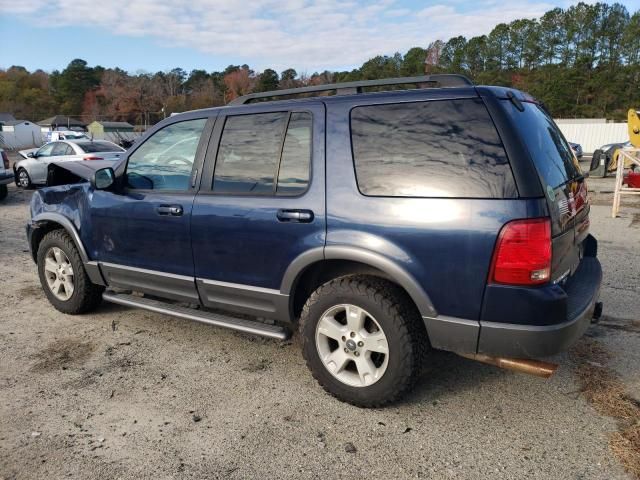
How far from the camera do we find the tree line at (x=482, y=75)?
58719mm

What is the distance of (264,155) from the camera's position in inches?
139

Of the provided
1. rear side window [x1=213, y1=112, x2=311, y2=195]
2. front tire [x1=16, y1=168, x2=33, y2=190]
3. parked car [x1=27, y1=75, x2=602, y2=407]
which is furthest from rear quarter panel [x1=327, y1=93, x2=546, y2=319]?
front tire [x1=16, y1=168, x2=33, y2=190]

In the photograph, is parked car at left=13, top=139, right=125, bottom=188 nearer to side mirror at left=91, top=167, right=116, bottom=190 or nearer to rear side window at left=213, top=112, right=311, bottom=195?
side mirror at left=91, top=167, right=116, bottom=190

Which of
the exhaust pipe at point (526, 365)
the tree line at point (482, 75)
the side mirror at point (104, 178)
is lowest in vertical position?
the exhaust pipe at point (526, 365)

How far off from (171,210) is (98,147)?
12.5 meters

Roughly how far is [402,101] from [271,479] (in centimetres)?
219

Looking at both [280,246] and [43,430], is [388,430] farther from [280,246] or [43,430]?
[43,430]

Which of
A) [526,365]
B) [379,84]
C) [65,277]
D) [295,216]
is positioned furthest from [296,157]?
[65,277]

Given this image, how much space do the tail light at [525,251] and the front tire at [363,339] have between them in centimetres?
63

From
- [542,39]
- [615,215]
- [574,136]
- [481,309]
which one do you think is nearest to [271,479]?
[481,309]

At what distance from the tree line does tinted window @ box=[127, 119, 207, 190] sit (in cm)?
4795

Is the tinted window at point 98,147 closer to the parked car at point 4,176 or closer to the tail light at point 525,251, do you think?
the parked car at point 4,176

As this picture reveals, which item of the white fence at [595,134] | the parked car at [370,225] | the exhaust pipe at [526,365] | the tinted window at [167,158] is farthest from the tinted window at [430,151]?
the white fence at [595,134]

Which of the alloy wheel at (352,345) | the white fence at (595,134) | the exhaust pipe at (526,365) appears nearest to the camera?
the exhaust pipe at (526,365)
